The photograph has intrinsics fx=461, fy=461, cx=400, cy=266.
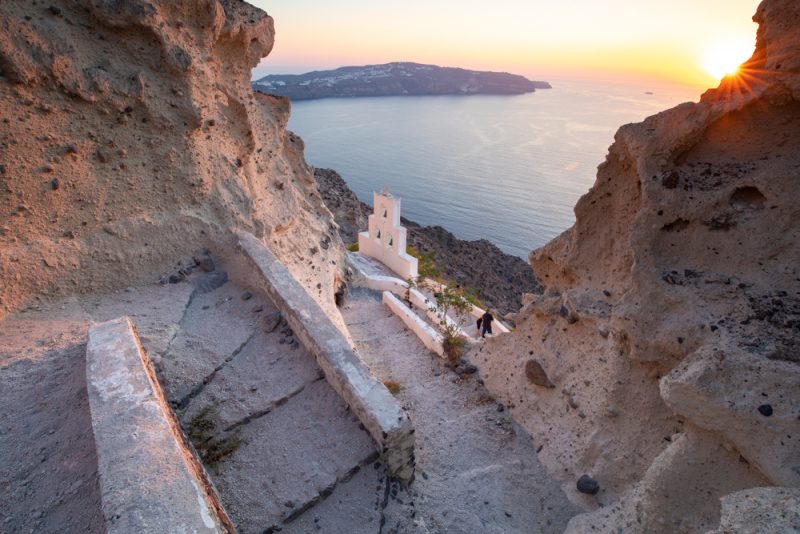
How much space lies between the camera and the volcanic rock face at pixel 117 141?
20.0 ft

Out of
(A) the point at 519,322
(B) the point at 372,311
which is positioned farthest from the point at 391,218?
(A) the point at 519,322

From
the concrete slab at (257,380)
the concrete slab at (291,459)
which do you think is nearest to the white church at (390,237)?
the concrete slab at (257,380)

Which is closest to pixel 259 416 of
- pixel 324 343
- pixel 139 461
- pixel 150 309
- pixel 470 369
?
pixel 324 343

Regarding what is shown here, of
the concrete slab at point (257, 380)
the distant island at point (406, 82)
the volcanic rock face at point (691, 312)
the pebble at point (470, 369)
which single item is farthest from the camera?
the distant island at point (406, 82)

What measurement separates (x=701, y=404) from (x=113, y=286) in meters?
7.38

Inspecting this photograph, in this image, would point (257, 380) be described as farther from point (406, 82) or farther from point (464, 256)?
point (406, 82)

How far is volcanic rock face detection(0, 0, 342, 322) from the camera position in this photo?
240 inches

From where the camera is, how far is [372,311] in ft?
43.1

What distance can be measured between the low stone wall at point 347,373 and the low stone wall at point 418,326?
12.8ft

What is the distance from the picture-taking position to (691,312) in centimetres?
432

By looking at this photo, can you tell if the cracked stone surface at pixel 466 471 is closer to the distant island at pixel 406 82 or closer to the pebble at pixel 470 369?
the pebble at pixel 470 369

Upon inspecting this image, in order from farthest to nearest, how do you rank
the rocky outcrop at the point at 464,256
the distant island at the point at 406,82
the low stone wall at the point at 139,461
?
1. the distant island at the point at 406,82
2. the rocky outcrop at the point at 464,256
3. the low stone wall at the point at 139,461

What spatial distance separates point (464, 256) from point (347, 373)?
25.3 metres

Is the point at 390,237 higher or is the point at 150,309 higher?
the point at 150,309
